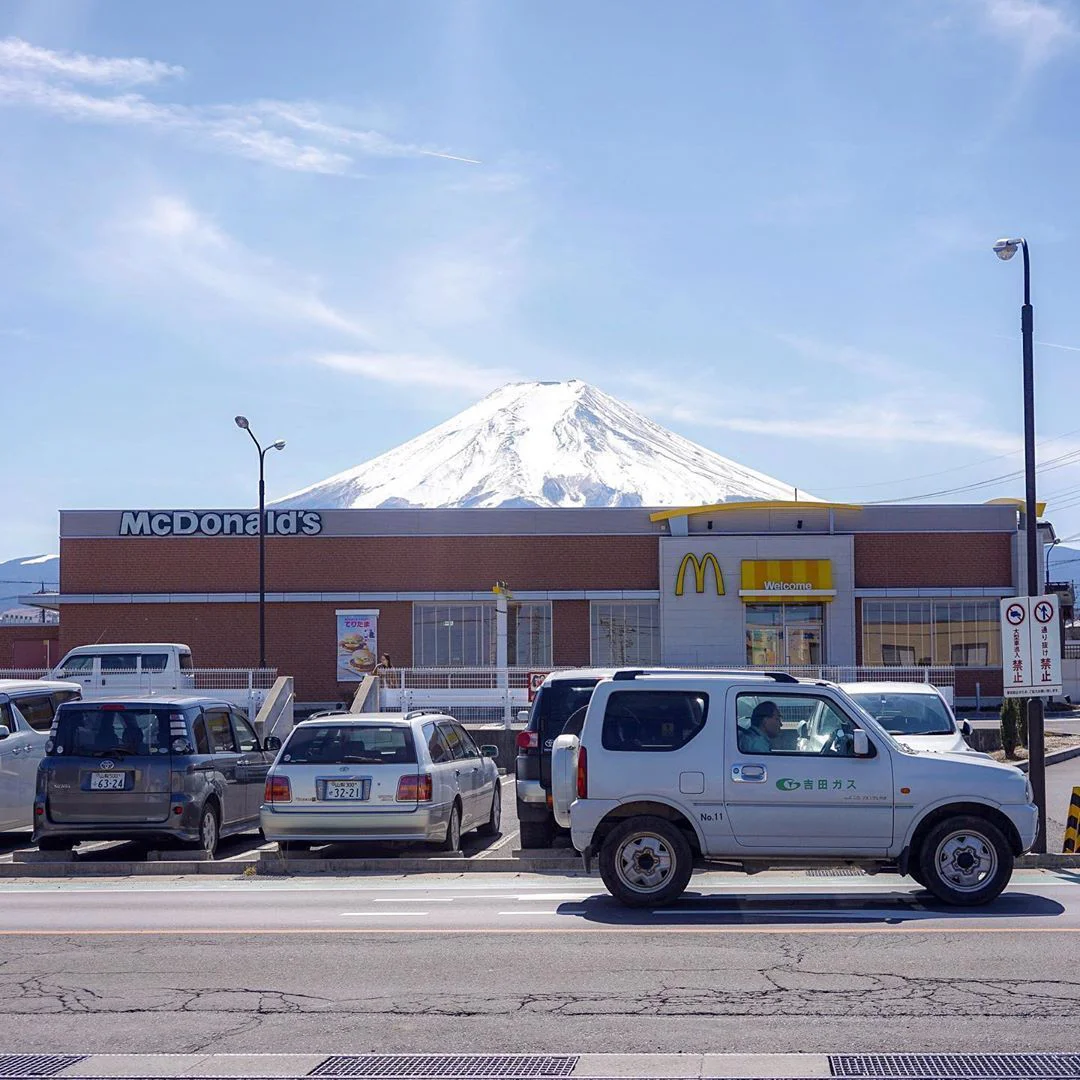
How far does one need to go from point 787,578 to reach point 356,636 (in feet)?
42.5

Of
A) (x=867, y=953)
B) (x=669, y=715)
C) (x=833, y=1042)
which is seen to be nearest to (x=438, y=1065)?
(x=833, y=1042)

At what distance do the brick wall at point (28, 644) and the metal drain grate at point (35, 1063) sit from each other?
43473mm

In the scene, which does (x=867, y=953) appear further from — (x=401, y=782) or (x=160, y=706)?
(x=160, y=706)

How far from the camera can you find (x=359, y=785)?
14.6m

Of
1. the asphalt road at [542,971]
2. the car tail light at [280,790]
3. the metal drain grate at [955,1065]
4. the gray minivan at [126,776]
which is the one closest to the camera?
the metal drain grate at [955,1065]

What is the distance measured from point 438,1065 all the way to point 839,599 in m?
37.0

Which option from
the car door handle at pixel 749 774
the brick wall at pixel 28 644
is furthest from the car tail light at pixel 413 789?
the brick wall at pixel 28 644

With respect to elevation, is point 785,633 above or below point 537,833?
above

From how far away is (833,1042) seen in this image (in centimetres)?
700

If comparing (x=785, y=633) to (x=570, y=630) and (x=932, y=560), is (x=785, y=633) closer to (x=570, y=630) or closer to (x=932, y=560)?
(x=932, y=560)

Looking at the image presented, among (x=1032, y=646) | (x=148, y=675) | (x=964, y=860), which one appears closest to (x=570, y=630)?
(x=148, y=675)

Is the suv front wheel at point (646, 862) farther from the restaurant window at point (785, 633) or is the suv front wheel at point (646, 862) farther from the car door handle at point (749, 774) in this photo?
the restaurant window at point (785, 633)

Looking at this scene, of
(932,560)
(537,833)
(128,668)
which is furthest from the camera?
(932,560)

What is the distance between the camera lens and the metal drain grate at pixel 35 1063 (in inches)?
267
